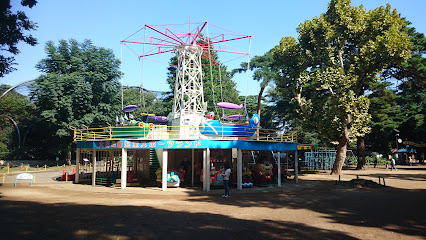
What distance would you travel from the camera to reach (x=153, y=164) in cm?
2319

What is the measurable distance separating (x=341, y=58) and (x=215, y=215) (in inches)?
933

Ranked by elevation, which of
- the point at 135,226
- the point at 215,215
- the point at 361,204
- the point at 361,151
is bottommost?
the point at 361,204

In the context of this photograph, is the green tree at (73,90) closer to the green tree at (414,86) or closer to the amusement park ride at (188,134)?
the amusement park ride at (188,134)

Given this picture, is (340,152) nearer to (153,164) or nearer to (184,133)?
(184,133)

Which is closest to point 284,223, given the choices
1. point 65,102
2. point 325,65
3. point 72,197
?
point 72,197

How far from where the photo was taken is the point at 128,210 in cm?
1304

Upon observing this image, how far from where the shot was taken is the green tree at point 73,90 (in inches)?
1650

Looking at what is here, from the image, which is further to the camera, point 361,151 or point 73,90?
point 73,90

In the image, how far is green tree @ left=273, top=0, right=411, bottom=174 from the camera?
26.8 metres

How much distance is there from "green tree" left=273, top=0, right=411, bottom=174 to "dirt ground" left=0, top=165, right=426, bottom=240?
10970mm

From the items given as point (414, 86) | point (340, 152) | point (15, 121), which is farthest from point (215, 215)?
point (15, 121)

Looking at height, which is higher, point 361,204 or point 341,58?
point 341,58

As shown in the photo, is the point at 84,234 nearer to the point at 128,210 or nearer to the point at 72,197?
the point at 128,210

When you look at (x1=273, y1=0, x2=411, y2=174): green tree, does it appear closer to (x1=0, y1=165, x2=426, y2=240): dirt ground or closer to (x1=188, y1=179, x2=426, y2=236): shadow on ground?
(x1=188, y1=179, x2=426, y2=236): shadow on ground
